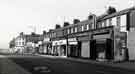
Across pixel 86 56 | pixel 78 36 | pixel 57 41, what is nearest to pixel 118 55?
pixel 86 56

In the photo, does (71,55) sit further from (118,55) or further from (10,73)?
(10,73)

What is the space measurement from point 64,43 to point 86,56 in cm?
1357

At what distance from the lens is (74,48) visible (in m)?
46.6

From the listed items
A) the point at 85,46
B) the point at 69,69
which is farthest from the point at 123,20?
the point at 69,69

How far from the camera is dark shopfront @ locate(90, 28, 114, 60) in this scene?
3306 centimetres

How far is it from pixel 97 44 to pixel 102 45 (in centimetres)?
192

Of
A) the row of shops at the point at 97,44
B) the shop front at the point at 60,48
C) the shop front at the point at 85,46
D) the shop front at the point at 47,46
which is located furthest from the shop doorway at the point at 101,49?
the shop front at the point at 47,46

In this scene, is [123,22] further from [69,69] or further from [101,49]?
[69,69]

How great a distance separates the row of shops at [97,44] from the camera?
32625 mm

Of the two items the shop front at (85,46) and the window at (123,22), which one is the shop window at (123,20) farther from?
the shop front at (85,46)

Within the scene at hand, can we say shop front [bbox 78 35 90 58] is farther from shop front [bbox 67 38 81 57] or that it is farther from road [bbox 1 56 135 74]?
road [bbox 1 56 135 74]

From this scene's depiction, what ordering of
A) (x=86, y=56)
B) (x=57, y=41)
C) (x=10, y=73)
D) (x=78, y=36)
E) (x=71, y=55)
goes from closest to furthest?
(x=10, y=73) → (x=86, y=56) → (x=78, y=36) → (x=71, y=55) → (x=57, y=41)

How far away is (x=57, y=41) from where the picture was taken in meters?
59.7

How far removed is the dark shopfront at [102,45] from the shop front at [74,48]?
567 centimetres
